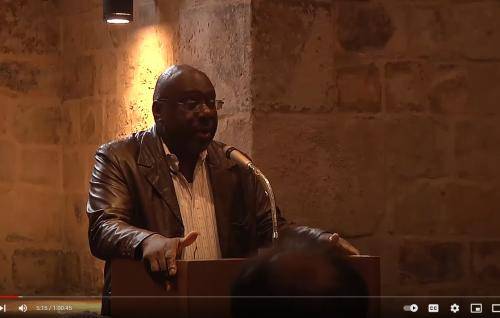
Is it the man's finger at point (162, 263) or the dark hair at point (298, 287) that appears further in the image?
the man's finger at point (162, 263)

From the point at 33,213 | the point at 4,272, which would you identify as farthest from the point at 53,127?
the point at 4,272

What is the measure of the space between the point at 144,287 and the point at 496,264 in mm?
2272

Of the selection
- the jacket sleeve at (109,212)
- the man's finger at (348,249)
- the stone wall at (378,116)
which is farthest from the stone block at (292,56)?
the man's finger at (348,249)

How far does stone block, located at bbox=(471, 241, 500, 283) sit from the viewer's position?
470 centimetres

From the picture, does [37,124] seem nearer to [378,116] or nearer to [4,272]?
[4,272]

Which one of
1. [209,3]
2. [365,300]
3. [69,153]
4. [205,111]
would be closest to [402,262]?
[209,3]

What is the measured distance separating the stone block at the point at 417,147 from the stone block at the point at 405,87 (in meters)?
0.05

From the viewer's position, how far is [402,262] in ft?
15.2

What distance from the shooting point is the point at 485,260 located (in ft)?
15.4

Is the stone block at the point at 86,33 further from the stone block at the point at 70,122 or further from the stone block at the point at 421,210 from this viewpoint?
the stone block at the point at 421,210

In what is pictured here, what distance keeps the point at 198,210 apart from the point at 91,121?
2.88 meters

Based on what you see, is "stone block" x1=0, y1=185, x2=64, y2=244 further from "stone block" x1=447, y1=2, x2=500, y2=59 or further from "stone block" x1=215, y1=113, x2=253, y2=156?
"stone block" x1=447, y1=2, x2=500, y2=59

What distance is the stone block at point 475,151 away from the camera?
469 centimetres

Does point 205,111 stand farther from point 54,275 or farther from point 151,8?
point 54,275
